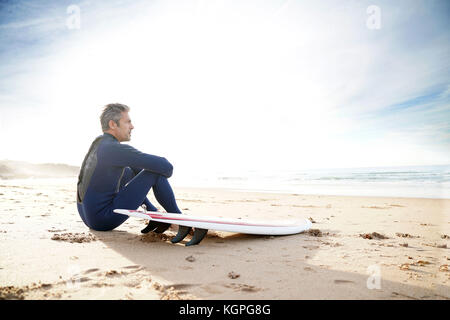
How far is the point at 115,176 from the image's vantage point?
2.66m

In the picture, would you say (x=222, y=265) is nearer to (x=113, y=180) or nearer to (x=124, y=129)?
(x=113, y=180)

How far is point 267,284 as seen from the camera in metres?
1.78

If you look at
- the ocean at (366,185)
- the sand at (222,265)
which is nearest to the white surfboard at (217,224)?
the sand at (222,265)

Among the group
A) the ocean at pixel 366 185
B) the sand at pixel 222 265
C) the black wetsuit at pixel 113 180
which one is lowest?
the ocean at pixel 366 185

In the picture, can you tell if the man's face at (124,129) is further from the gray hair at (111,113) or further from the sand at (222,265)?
the sand at (222,265)

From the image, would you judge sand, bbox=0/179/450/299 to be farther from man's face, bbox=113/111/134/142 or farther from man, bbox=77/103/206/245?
man's face, bbox=113/111/134/142

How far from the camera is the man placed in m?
2.51

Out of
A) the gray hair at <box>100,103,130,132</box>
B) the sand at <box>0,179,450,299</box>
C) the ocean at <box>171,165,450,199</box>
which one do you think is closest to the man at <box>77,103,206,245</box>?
the gray hair at <box>100,103,130,132</box>

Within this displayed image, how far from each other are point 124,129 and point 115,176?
0.53 m

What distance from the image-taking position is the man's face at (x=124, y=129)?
2.83 m
